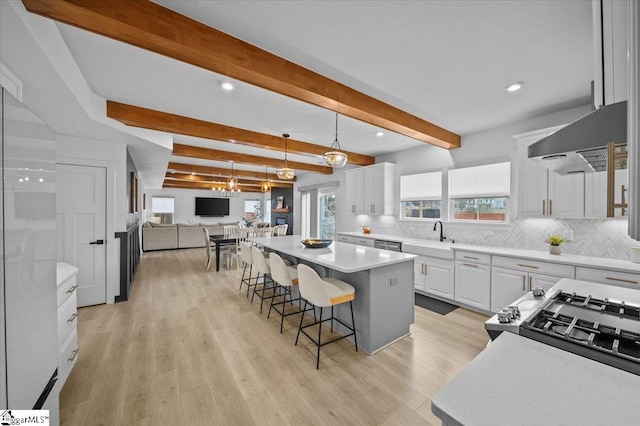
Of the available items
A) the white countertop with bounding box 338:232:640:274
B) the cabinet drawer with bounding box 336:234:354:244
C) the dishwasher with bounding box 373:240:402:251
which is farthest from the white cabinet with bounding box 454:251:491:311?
the cabinet drawer with bounding box 336:234:354:244

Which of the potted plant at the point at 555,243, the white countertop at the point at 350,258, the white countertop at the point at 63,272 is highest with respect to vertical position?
the potted plant at the point at 555,243

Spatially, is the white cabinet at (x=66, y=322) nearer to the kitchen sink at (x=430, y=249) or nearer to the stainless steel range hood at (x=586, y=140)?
the stainless steel range hood at (x=586, y=140)

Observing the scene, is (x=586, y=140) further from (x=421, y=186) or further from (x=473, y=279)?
(x=421, y=186)

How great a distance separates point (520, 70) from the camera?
90.9 inches

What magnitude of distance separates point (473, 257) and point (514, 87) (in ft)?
6.74

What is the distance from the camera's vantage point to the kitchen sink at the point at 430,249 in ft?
12.2

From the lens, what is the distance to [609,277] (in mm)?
2477

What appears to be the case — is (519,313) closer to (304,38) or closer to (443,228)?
(304,38)

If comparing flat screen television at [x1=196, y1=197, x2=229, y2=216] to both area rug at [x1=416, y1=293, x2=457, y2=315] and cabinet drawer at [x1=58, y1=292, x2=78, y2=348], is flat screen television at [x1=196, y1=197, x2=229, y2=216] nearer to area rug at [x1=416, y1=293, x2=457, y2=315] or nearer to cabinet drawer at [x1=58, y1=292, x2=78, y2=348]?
cabinet drawer at [x1=58, y1=292, x2=78, y2=348]

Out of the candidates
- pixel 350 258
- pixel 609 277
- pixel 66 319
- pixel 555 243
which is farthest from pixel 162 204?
pixel 609 277

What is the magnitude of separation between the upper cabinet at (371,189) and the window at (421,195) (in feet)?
0.92

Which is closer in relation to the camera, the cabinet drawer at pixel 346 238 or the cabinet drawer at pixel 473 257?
the cabinet drawer at pixel 473 257

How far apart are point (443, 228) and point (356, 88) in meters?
2.95

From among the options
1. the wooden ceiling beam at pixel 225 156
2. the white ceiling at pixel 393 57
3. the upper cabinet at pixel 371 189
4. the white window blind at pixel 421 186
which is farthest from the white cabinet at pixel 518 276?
the wooden ceiling beam at pixel 225 156
